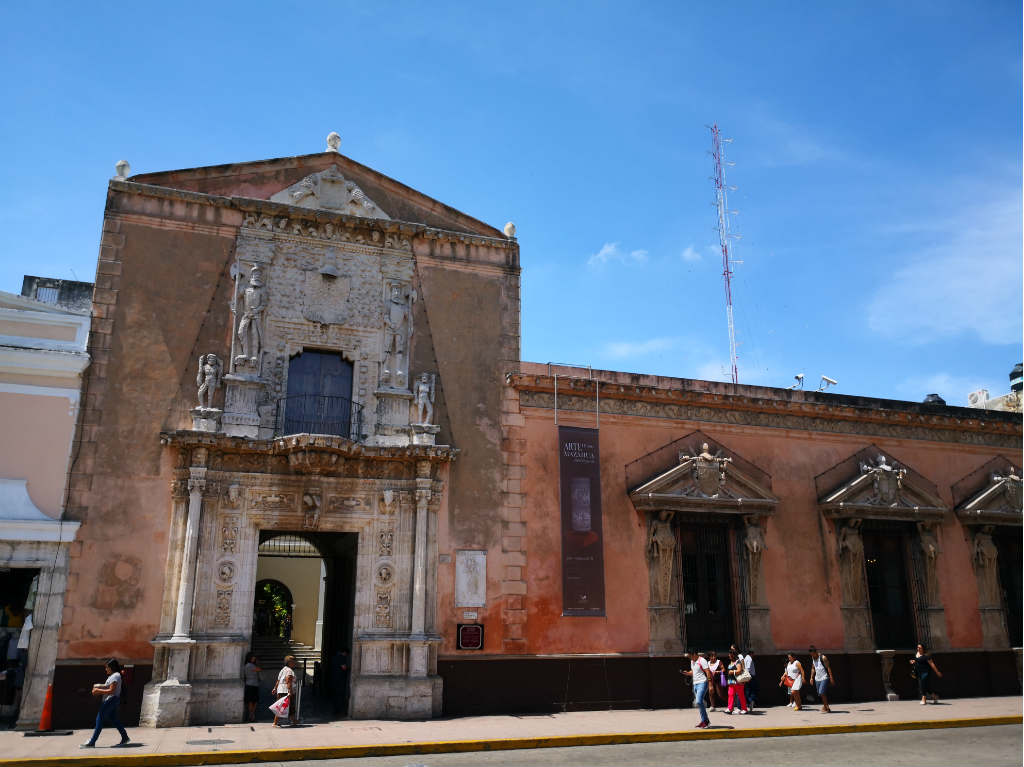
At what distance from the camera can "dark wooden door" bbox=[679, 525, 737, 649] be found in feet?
60.6

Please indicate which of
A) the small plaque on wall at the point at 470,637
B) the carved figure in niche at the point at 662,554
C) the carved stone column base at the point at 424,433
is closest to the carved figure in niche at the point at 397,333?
the carved stone column base at the point at 424,433

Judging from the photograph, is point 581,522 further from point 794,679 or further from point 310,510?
point 310,510

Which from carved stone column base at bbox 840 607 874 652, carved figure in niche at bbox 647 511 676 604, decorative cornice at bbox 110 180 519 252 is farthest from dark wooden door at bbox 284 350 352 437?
carved stone column base at bbox 840 607 874 652

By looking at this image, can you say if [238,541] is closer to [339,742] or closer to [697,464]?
[339,742]

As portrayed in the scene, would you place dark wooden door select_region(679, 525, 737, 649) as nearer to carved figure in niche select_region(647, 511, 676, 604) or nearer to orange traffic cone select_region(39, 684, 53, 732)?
carved figure in niche select_region(647, 511, 676, 604)

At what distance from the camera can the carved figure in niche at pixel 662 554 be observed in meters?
18.1

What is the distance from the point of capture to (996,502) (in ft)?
72.4

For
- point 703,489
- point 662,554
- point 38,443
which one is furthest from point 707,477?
point 38,443

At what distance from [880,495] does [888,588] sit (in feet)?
7.60

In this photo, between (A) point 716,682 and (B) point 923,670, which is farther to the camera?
(B) point 923,670

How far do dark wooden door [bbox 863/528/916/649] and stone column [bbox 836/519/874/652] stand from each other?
381mm

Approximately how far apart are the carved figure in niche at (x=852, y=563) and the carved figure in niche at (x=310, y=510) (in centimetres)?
1249

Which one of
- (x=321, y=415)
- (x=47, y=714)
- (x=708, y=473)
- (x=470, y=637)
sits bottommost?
(x=47, y=714)

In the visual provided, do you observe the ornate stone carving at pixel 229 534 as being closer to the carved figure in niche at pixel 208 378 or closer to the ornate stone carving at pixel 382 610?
the carved figure in niche at pixel 208 378
